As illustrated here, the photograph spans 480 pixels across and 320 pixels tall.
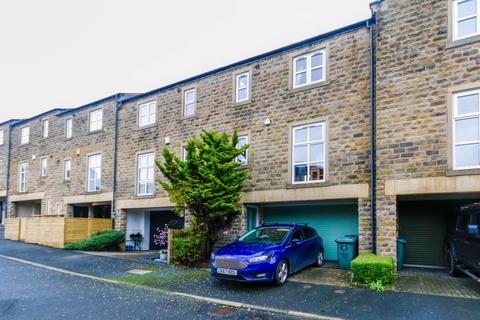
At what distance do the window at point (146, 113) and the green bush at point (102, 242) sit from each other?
5453 millimetres

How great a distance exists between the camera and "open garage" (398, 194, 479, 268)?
12234mm

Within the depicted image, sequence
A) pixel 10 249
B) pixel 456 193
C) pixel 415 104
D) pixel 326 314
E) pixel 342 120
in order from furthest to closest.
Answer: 1. pixel 10 249
2. pixel 342 120
3. pixel 415 104
4. pixel 456 193
5. pixel 326 314

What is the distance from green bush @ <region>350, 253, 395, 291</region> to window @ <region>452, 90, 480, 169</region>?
10.7ft

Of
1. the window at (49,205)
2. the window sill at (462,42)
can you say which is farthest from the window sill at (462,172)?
the window at (49,205)

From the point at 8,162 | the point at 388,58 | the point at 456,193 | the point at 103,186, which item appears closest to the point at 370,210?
the point at 456,193

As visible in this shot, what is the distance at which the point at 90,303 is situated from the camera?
26.9ft

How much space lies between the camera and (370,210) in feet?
36.6

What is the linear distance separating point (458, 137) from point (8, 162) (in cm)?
2790

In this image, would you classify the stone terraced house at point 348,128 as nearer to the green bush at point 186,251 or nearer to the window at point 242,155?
the window at point 242,155

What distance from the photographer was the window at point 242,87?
14.9 meters

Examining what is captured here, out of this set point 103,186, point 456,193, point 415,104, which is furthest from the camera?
point 103,186

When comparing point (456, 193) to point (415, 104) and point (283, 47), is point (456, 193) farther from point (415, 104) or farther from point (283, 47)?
point (283, 47)

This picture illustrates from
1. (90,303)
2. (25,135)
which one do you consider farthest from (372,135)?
(25,135)

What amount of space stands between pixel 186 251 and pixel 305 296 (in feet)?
17.6
